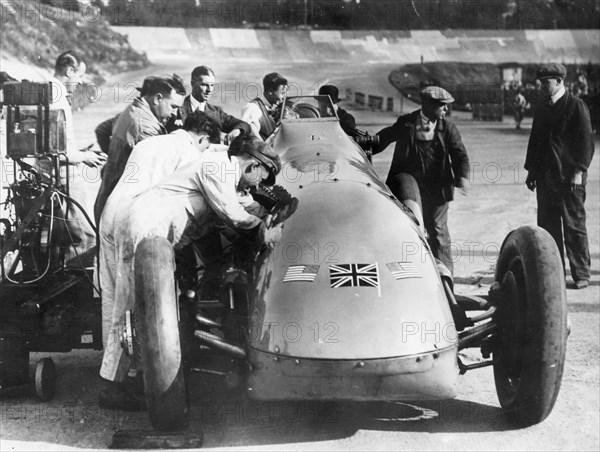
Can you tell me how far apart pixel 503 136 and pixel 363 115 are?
13.5 feet

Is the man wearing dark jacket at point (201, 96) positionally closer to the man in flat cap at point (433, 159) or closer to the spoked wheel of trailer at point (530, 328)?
the man in flat cap at point (433, 159)

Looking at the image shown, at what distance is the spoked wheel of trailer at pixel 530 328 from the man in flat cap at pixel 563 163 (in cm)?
374

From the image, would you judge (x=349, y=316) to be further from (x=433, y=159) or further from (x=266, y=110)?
(x=266, y=110)

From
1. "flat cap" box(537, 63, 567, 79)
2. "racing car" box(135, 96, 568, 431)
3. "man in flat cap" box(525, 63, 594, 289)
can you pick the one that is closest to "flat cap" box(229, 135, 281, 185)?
"racing car" box(135, 96, 568, 431)

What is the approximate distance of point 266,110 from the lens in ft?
28.0

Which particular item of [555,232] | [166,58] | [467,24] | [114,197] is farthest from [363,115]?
[114,197]

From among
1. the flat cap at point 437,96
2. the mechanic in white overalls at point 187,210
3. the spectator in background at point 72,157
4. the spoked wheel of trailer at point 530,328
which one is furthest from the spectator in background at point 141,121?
the spoked wheel of trailer at point 530,328

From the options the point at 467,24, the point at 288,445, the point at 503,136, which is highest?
the point at 467,24

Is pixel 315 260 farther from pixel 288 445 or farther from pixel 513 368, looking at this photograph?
Answer: pixel 513 368

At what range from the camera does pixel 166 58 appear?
17047 millimetres

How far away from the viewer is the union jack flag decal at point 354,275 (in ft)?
15.9

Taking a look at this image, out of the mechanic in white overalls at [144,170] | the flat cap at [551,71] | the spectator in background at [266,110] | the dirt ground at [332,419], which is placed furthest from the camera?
the flat cap at [551,71]

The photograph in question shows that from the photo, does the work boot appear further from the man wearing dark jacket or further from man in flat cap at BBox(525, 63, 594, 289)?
man in flat cap at BBox(525, 63, 594, 289)

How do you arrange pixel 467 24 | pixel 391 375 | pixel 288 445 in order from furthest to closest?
pixel 467 24, pixel 288 445, pixel 391 375
